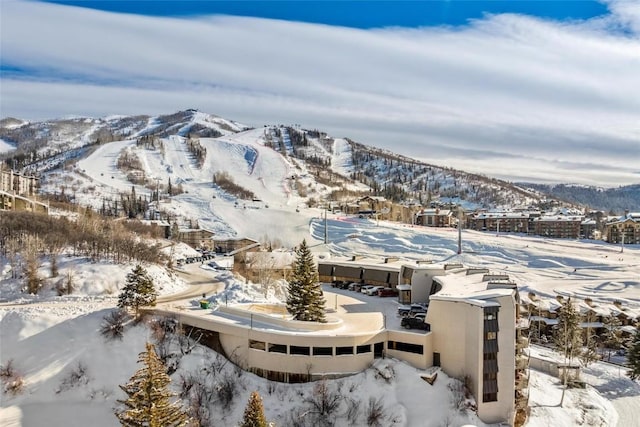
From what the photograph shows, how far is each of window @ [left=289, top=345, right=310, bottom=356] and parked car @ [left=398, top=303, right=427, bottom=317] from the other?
20.8ft

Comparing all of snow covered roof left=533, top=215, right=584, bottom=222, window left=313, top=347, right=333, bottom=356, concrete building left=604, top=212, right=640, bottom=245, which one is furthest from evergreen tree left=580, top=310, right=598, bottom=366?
snow covered roof left=533, top=215, right=584, bottom=222

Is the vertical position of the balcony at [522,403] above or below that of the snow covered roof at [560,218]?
below

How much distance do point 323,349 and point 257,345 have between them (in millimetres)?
3291

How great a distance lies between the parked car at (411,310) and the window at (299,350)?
634 centimetres

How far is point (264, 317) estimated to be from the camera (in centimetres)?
2686

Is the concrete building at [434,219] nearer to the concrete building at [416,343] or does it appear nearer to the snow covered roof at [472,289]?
the snow covered roof at [472,289]

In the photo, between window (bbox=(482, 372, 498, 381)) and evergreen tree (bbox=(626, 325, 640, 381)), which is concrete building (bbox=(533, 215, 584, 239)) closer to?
evergreen tree (bbox=(626, 325, 640, 381))

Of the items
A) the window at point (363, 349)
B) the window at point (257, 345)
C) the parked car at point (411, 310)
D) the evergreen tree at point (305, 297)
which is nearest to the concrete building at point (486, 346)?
the parked car at point (411, 310)

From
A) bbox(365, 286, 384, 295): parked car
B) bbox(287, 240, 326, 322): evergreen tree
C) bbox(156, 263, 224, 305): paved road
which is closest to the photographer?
bbox(287, 240, 326, 322): evergreen tree

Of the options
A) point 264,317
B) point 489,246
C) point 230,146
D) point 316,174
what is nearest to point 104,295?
point 264,317

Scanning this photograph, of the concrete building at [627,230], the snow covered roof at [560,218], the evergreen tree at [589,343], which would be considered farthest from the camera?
the snow covered roof at [560,218]

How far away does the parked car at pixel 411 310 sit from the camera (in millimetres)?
28391

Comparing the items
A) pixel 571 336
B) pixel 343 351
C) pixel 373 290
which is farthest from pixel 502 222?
pixel 343 351

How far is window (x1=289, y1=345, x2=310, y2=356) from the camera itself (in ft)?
81.7
